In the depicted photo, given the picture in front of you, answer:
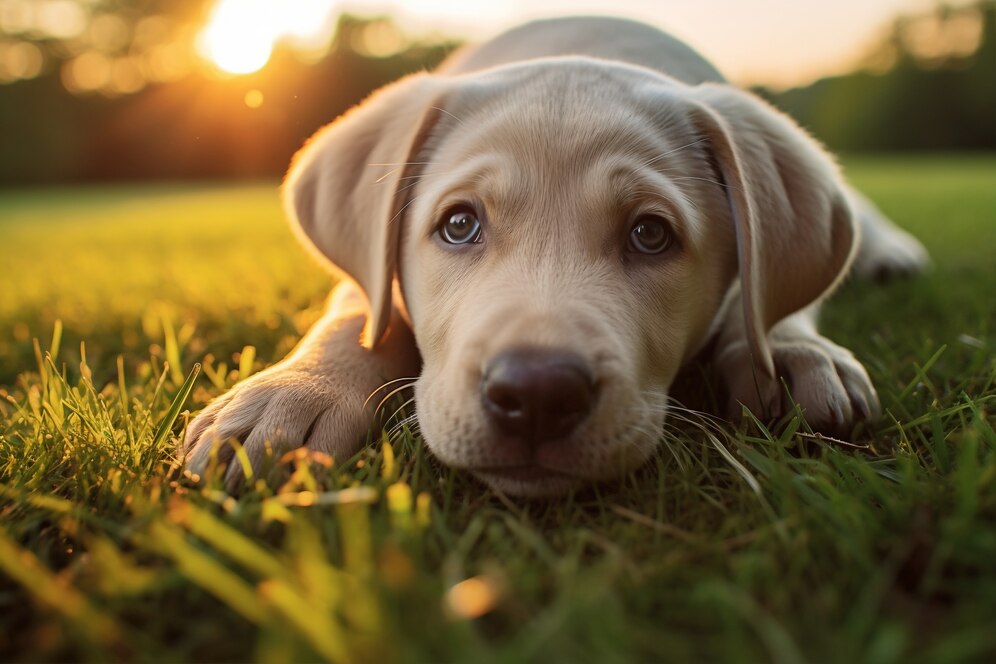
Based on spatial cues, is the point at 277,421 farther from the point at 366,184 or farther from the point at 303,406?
the point at 366,184

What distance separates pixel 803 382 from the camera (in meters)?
2.63

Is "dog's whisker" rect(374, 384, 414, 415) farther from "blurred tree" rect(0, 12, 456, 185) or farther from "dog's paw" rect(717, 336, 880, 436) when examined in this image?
"blurred tree" rect(0, 12, 456, 185)

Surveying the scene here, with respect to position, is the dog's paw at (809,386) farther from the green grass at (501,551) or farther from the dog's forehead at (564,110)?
the dog's forehead at (564,110)

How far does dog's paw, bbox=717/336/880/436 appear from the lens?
98.3 inches

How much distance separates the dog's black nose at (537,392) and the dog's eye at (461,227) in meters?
0.80

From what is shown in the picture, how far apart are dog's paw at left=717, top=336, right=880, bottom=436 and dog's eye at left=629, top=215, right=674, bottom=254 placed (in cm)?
51

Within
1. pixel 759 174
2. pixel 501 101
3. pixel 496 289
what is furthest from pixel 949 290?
pixel 496 289

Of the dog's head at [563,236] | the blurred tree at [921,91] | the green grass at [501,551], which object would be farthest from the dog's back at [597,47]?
the blurred tree at [921,91]

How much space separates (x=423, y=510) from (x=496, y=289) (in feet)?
2.62

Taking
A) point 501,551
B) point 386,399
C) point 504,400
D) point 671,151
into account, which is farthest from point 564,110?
point 501,551

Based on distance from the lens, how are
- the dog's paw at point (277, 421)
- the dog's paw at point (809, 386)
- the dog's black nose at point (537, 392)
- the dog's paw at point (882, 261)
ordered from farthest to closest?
the dog's paw at point (882, 261)
the dog's paw at point (809, 386)
the dog's paw at point (277, 421)
the dog's black nose at point (537, 392)

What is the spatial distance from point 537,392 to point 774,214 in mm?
1345

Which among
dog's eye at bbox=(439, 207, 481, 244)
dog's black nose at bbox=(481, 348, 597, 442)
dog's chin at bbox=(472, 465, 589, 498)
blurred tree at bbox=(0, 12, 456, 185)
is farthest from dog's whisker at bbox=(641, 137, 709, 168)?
blurred tree at bbox=(0, 12, 456, 185)

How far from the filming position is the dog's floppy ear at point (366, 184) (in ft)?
9.50
